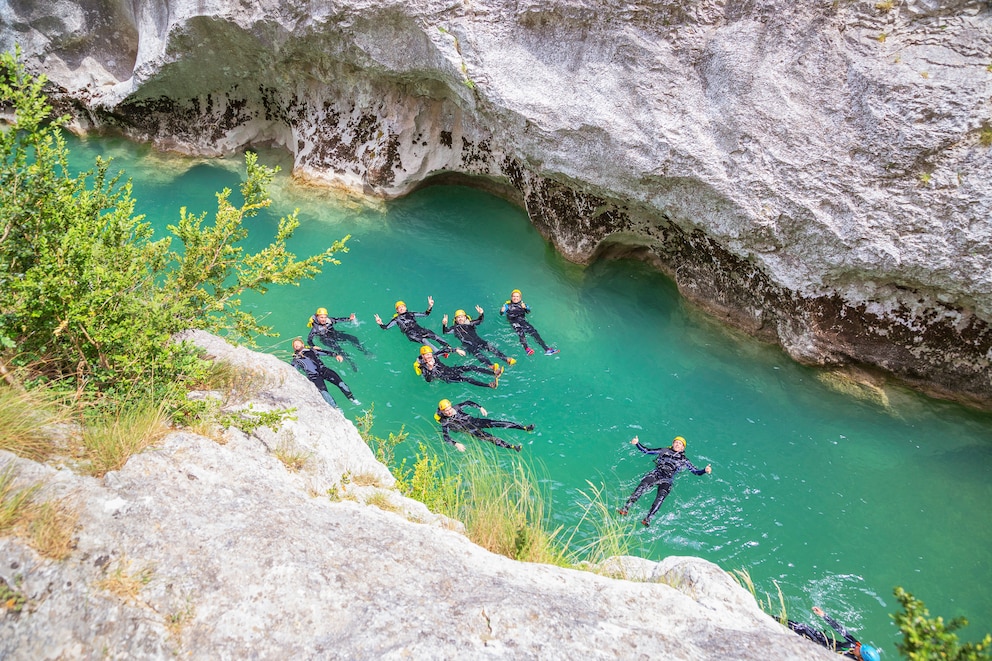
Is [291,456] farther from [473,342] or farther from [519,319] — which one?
[519,319]

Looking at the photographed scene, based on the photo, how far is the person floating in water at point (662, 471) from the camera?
7.63 meters

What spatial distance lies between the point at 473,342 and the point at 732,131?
5056 millimetres

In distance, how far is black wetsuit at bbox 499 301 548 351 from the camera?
1029 cm

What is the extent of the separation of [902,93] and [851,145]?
784 millimetres

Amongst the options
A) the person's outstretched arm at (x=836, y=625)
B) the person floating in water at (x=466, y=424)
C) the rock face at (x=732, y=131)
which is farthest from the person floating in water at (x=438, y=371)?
the person's outstretched arm at (x=836, y=625)

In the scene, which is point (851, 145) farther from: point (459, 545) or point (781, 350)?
point (459, 545)

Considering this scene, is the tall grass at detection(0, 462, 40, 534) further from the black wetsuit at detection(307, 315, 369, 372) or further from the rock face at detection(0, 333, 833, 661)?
the black wetsuit at detection(307, 315, 369, 372)

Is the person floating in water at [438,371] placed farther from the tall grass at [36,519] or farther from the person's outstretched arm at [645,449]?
the tall grass at [36,519]

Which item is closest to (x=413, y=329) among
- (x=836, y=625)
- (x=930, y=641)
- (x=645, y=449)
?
(x=645, y=449)

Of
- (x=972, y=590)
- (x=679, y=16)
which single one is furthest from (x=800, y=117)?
(x=972, y=590)

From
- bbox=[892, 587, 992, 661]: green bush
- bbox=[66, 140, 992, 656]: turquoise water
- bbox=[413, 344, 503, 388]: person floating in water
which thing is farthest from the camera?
bbox=[413, 344, 503, 388]: person floating in water

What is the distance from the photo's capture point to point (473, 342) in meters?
10.1

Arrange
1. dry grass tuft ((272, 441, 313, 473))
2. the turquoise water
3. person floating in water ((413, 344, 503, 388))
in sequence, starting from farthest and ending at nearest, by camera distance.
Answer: person floating in water ((413, 344, 503, 388))
the turquoise water
dry grass tuft ((272, 441, 313, 473))

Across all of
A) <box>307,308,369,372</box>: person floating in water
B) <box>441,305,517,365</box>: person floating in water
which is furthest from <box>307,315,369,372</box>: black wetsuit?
<box>441,305,517,365</box>: person floating in water
